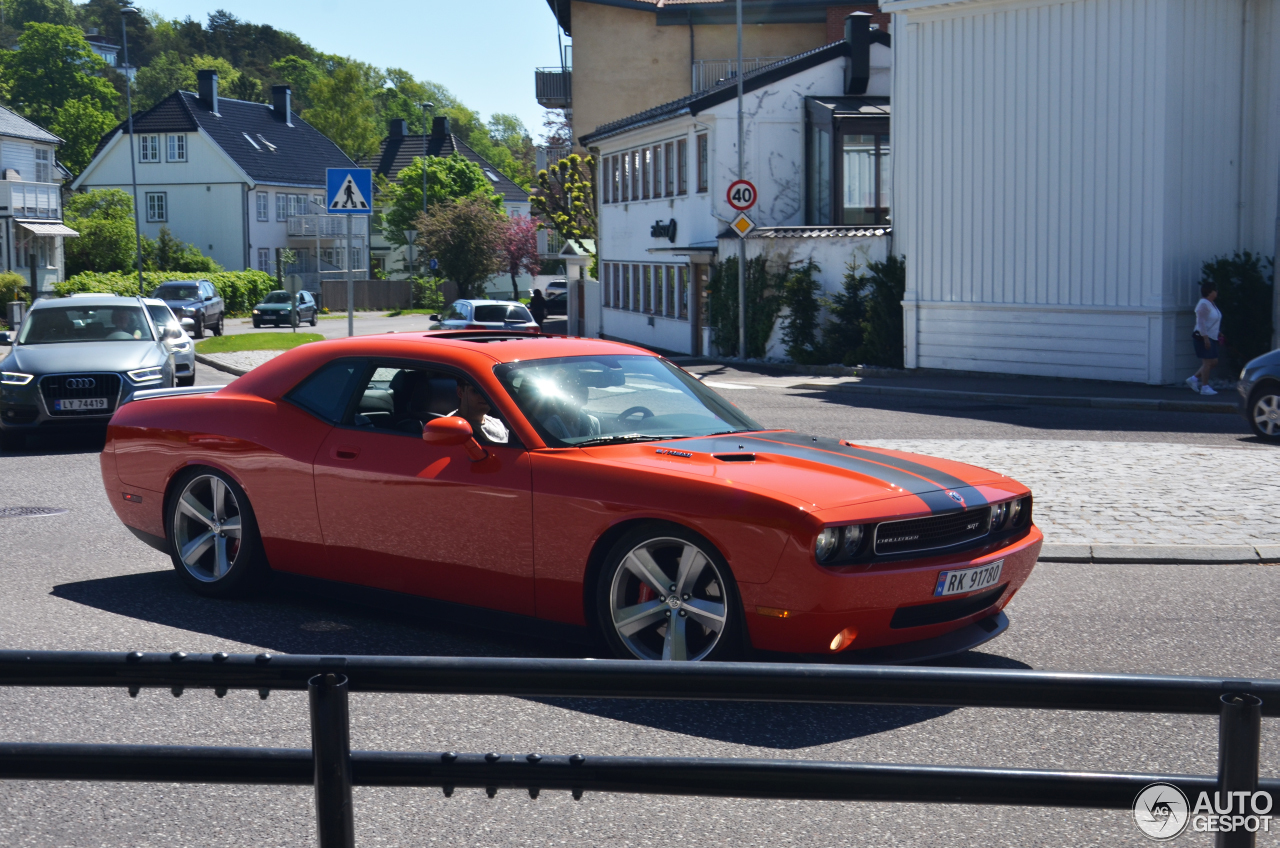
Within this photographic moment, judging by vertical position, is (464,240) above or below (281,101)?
below

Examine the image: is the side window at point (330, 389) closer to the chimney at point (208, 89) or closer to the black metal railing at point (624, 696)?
the black metal railing at point (624, 696)

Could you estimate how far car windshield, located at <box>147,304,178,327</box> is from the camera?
2111 centimetres

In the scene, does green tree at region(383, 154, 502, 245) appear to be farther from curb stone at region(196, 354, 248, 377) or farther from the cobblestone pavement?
the cobblestone pavement

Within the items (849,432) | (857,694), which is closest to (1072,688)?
(857,694)

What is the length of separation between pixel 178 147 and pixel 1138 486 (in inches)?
3022

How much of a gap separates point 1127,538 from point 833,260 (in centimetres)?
2264

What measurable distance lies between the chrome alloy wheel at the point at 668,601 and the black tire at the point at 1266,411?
12.1 m

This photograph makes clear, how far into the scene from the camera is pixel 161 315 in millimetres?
21641

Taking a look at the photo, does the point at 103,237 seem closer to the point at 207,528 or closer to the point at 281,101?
the point at 281,101

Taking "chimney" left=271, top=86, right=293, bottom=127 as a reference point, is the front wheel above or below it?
below

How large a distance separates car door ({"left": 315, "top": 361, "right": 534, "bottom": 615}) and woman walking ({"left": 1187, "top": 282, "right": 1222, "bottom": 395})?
17.1 meters

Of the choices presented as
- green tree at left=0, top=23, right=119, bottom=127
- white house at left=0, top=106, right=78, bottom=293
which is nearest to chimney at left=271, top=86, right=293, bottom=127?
white house at left=0, top=106, right=78, bottom=293

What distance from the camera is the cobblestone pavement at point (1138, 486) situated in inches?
372

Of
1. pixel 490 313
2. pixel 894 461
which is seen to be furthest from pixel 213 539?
pixel 490 313
